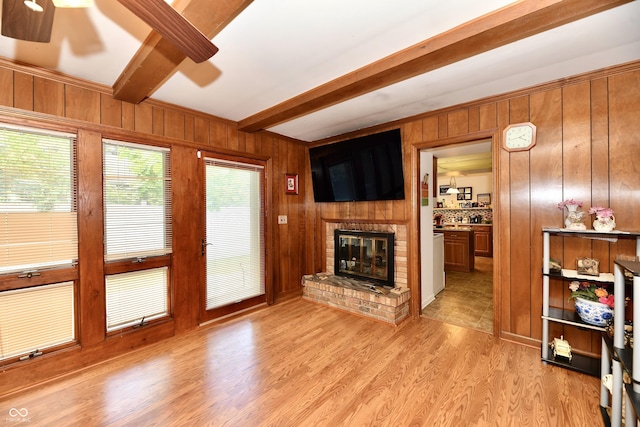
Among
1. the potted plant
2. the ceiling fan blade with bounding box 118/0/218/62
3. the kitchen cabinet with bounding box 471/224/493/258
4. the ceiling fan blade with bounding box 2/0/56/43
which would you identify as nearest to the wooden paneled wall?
the ceiling fan blade with bounding box 2/0/56/43

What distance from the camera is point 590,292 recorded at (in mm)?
2082

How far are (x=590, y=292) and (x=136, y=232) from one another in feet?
13.2

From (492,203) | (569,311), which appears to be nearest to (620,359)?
(569,311)

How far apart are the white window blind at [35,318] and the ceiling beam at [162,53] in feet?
5.70

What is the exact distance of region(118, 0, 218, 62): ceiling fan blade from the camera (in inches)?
34.7

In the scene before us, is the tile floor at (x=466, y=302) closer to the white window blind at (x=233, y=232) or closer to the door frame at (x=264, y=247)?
the door frame at (x=264, y=247)

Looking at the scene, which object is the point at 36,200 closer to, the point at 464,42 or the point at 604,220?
the point at 464,42


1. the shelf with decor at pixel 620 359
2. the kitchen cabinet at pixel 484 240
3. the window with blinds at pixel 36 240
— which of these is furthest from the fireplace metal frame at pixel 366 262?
the kitchen cabinet at pixel 484 240

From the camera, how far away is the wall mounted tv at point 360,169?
128 inches

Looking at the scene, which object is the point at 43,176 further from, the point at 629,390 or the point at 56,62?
the point at 629,390

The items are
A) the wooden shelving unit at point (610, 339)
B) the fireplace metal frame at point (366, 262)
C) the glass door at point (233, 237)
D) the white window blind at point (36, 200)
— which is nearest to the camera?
the wooden shelving unit at point (610, 339)

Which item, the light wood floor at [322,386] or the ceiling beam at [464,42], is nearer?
the ceiling beam at [464,42]

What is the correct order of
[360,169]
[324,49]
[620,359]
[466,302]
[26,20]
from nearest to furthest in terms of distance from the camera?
[26,20] → [620,359] → [324,49] → [360,169] → [466,302]

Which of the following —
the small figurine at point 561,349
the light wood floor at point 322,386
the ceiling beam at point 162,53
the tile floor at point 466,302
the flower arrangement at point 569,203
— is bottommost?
the light wood floor at point 322,386
